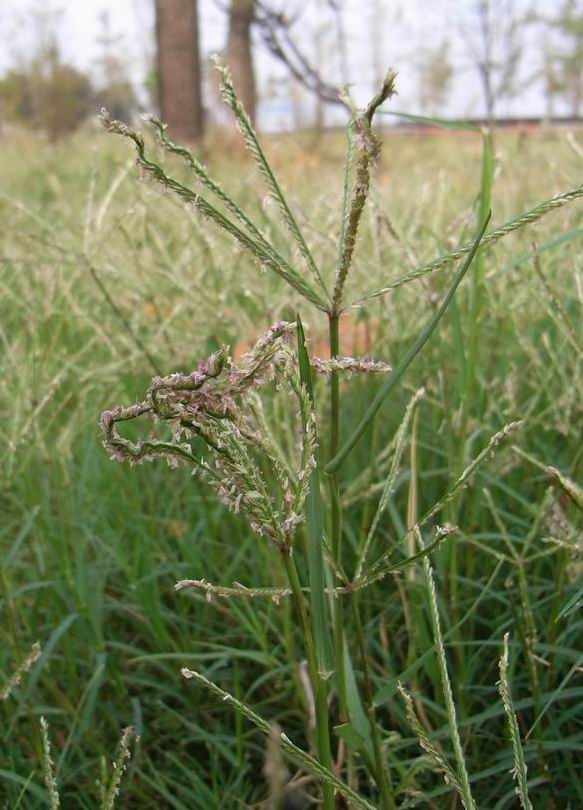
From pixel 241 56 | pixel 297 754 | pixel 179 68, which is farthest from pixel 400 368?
pixel 241 56

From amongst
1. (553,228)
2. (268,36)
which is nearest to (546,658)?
(553,228)

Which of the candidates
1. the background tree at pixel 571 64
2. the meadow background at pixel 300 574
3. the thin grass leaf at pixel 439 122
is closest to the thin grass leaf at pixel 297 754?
the meadow background at pixel 300 574

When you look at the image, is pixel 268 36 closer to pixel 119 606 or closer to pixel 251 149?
pixel 119 606

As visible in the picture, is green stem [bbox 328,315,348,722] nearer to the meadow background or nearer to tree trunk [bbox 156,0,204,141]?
the meadow background

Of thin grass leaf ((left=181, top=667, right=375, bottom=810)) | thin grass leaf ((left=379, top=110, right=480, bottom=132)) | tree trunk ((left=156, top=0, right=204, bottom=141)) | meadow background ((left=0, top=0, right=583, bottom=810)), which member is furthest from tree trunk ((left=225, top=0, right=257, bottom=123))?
thin grass leaf ((left=181, top=667, right=375, bottom=810))

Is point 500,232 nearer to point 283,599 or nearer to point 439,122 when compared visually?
point 439,122

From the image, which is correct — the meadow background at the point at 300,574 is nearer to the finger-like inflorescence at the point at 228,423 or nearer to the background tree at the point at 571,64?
the finger-like inflorescence at the point at 228,423
